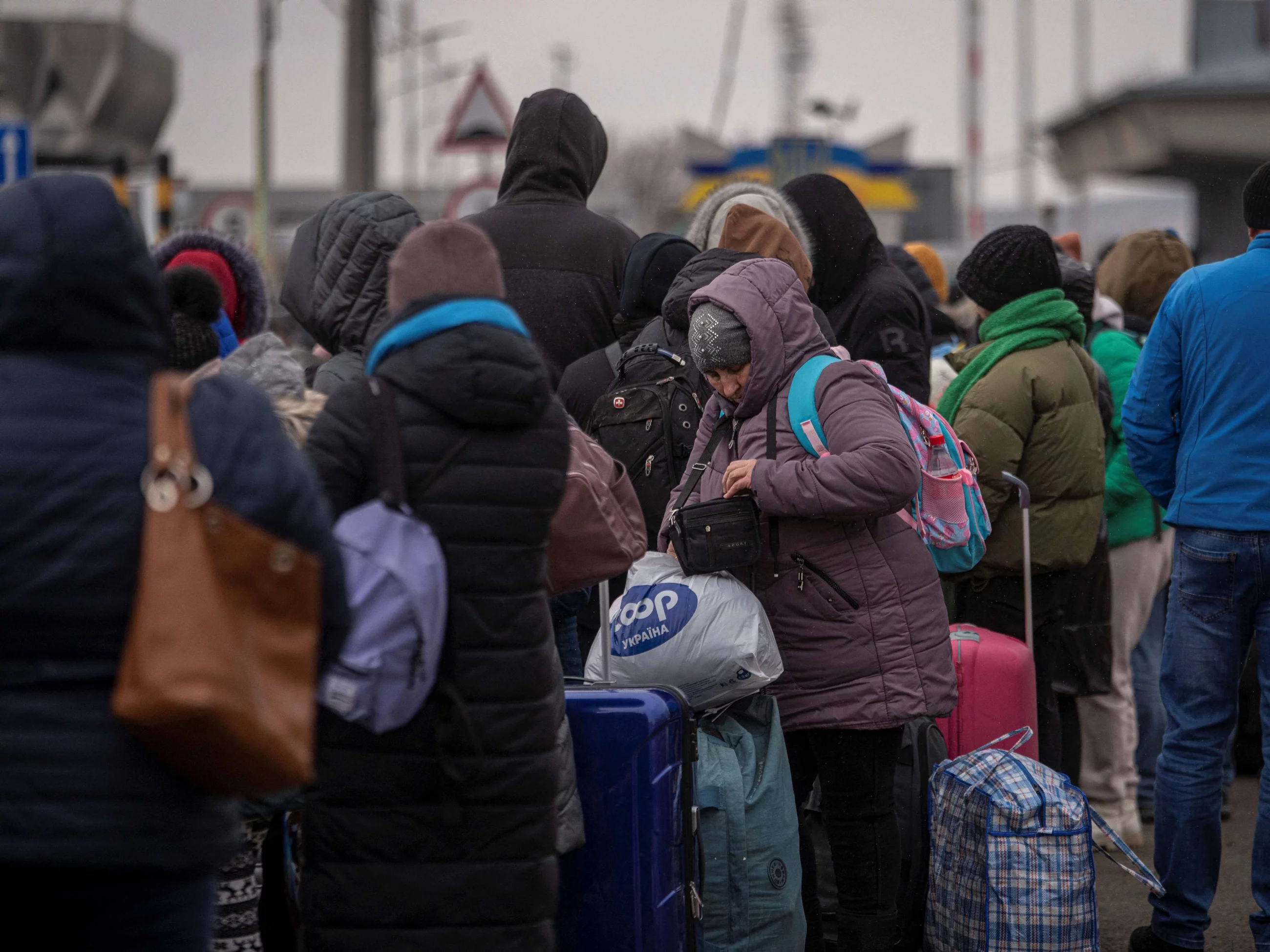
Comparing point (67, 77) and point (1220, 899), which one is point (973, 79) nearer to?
point (67, 77)

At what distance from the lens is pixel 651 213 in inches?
3110

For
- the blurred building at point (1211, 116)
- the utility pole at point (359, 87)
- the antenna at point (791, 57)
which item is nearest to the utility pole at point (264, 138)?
the utility pole at point (359, 87)

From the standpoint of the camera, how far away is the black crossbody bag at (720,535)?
4.20 m

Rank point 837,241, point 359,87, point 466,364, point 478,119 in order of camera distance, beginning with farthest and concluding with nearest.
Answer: point 359,87 → point 478,119 → point 837,241 → point 466,364

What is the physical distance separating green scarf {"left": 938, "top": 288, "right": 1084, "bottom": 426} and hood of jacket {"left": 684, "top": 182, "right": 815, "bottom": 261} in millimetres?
701

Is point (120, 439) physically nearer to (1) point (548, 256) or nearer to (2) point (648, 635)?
(2) point (648, 635)

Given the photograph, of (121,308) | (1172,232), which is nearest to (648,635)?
(121,308)

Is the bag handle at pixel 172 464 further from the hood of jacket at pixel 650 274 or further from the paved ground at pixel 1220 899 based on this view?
the paved ground at pixel 1220 899

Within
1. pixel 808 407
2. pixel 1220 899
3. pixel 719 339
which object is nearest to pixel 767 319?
pixel 719 339

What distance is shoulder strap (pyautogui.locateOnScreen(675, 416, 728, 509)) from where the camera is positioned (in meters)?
4.52

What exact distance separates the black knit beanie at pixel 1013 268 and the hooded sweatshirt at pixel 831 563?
159cm

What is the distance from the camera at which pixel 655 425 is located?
4.87m

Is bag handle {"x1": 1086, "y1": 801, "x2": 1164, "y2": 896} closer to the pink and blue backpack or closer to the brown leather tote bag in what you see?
the pink and blue backpack

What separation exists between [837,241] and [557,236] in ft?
3.59
